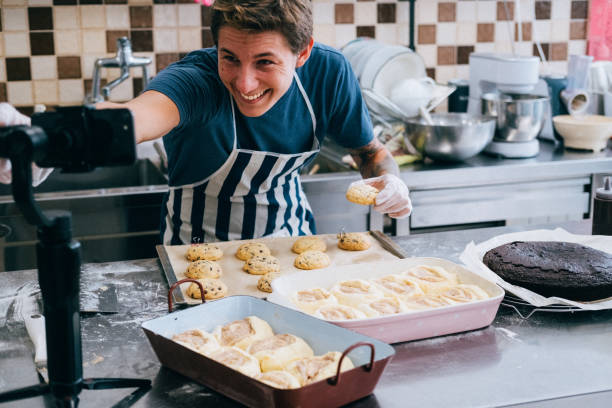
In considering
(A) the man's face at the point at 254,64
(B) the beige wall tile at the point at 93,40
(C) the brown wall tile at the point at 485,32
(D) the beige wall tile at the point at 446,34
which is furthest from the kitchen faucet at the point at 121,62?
(C) the brown wall tile at the point at 485,32

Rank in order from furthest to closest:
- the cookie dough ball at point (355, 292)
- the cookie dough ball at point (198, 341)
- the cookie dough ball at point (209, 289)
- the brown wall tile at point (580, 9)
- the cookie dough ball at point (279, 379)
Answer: the brown wall tile at point (580, 9), the cookie dough ball at point (209, 289), the cookie dough ball at point (355, 292), the cookie dough ball at point (198, 341), the cookie dough ball at point (279, 379)

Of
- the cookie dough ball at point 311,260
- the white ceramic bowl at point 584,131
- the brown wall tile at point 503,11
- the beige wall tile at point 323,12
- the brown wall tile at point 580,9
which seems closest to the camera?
the cookie dough ball at point 311,260

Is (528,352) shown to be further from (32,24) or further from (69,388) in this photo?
(32,24)

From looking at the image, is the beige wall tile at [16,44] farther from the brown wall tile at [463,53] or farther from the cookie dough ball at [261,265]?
the brown wall tile at [463,53]

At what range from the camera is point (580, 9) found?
158 inches

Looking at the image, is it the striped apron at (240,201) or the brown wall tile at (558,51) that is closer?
the striped apron at (240,201)

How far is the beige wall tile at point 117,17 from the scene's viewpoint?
11.0 ft

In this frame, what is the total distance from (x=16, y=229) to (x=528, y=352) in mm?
1976

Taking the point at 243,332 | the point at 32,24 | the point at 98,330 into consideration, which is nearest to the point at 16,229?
the point at 32,24

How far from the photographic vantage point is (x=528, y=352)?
1.41 metres

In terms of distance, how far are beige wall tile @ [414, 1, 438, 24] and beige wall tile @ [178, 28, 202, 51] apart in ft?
3.82

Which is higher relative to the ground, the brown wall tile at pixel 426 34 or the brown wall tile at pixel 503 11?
the brown wall tile at pixel 503 11

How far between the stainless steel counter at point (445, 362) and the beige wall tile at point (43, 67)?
185 centimetres

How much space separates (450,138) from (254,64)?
1.44 m
